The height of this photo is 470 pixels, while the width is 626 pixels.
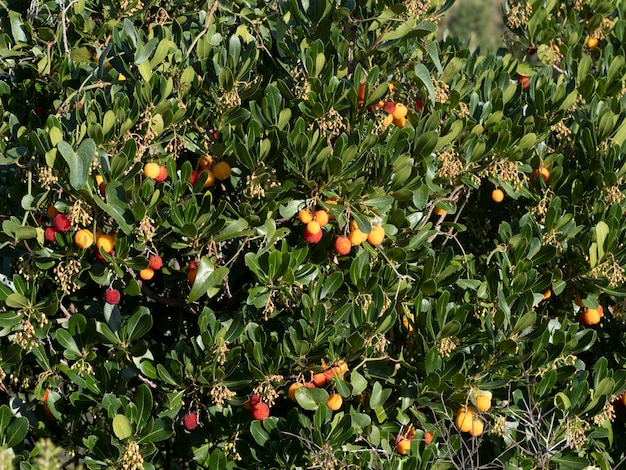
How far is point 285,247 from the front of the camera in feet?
9.71

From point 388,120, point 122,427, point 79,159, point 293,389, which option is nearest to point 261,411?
point 293,389

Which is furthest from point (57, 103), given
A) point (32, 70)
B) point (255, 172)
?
point (255, 172)

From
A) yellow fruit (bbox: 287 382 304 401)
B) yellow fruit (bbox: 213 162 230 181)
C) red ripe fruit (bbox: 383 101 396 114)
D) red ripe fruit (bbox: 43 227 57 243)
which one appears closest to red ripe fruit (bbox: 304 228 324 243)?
yellow fruit (bbox: 213 162 230 181)

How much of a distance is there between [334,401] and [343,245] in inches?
20.7

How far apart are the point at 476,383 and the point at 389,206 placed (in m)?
0.70

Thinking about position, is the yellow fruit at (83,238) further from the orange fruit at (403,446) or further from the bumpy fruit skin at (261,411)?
the orange fruit at (403,446)

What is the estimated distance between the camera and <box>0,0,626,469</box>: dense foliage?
290cm

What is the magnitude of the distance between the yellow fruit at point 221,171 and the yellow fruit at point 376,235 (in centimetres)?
54

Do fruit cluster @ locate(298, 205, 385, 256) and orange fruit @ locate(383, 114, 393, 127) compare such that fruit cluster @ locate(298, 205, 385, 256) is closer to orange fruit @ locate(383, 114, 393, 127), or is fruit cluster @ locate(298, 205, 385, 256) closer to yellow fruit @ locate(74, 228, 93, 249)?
orange fruit @ locate(383, 114, 393, 127)

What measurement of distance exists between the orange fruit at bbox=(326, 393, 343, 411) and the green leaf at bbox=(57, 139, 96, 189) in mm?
1075

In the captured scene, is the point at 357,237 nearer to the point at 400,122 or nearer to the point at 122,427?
the point at 400,122

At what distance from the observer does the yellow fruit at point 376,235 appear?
120 inches

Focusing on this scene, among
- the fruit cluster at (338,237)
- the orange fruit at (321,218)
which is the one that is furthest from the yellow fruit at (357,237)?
the orange fruit at (321,218)

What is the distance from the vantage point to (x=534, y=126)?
3557 mm
